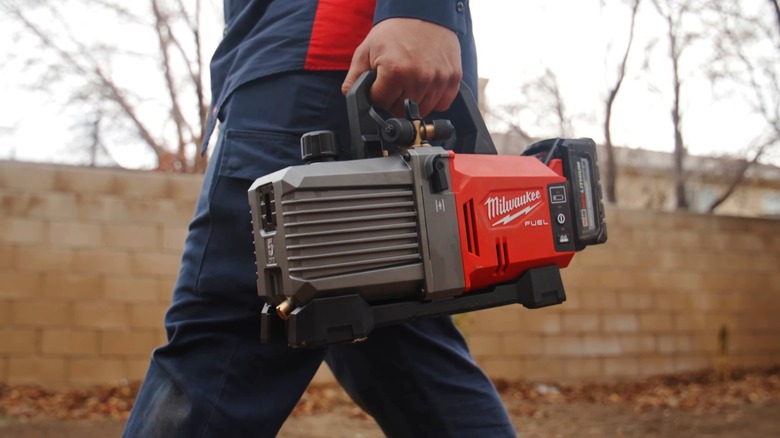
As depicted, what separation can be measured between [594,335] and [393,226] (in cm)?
548

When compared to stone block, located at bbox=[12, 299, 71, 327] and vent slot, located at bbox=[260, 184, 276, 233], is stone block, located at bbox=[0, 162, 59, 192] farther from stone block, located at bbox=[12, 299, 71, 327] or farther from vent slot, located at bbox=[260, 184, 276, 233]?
vent slot, located at bbox=[260, 184, 276, 233]

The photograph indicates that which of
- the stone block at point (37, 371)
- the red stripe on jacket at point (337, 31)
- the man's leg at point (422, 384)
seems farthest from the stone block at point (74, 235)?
the red stripe on jacket at point (337, 31)

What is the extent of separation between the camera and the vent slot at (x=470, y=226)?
1.11 m

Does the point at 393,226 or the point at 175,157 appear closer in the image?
the point at 393,226

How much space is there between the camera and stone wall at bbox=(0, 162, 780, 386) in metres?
4.48

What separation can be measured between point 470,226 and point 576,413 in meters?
4.16

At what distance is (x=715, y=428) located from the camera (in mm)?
4398

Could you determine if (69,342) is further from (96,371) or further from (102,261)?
(102,261)

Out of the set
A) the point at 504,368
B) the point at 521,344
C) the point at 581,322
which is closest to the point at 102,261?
the point at 504,368

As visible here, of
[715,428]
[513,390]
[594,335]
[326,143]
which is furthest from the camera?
[594,335]

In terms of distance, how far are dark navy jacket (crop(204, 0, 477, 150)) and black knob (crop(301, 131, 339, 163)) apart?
0.16 metres

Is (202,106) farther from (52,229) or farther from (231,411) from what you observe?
(231,411)

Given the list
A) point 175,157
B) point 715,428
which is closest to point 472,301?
point 715,428

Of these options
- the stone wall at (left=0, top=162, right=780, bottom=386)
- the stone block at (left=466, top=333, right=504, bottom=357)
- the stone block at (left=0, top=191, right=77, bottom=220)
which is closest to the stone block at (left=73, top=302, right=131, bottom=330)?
the stone wall at (left=0, top=162, right=780, bottom=386)
